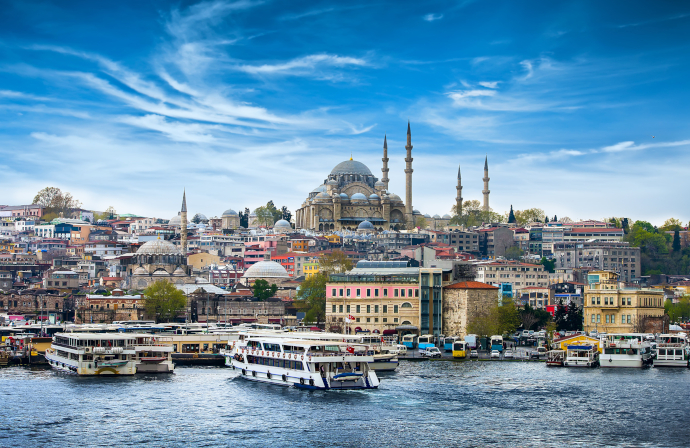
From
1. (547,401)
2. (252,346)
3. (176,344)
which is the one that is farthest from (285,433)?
(176,344)

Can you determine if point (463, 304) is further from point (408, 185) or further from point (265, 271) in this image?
point (408, 185)

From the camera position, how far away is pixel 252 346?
4859cm

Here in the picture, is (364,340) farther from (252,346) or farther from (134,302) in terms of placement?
(134,302)

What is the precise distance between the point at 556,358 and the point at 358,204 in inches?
3703

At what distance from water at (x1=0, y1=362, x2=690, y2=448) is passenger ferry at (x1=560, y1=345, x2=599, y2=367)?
4.88m

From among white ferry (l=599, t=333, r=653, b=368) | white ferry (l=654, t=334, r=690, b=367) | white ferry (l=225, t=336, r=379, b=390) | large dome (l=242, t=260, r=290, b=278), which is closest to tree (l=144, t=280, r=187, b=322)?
large dome (l=242, t=260, r=290, b=278)

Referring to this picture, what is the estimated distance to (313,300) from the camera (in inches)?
3135

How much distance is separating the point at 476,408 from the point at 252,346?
13.3 m

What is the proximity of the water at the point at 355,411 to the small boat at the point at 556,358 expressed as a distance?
5317 millimetres

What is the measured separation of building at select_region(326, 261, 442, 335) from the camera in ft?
219

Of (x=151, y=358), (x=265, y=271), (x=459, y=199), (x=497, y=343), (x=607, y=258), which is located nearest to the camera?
(x=151, y=358)

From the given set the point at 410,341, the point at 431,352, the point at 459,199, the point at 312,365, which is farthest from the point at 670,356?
the point at 459,199

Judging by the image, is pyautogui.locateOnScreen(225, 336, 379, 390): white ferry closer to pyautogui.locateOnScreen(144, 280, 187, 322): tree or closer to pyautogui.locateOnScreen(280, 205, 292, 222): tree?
pyautogui.locateOnScreen(144, 280, 187, 322): tree

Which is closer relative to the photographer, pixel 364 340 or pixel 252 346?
pixel 252 346
